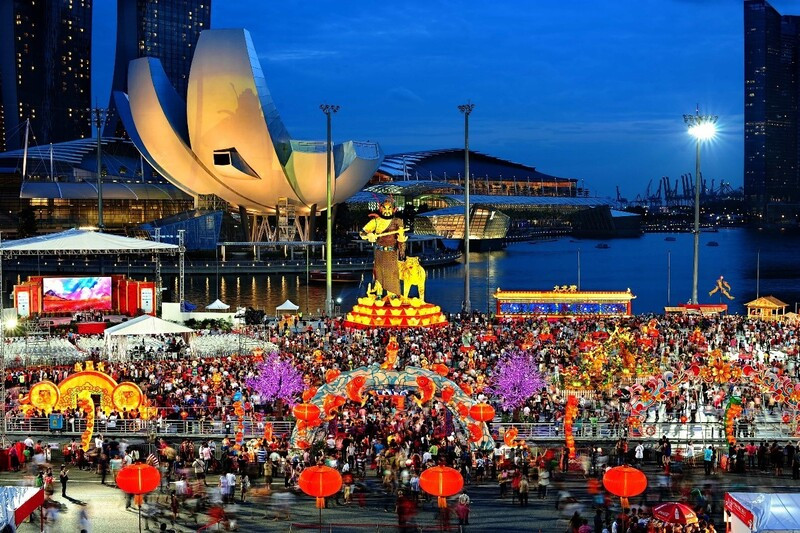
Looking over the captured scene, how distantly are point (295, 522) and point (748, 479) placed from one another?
699cm

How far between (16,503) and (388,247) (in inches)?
688

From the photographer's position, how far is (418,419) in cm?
1588

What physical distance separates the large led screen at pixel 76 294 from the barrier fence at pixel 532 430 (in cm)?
1612

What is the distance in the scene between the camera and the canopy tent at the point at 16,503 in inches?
384

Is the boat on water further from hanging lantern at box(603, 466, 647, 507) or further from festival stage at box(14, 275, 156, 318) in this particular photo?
hanging lantern at box(603, 466, 647, 507)

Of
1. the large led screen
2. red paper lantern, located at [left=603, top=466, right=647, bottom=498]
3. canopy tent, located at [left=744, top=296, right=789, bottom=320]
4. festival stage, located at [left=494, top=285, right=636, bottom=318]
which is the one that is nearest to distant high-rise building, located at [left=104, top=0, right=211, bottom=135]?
the large led screen

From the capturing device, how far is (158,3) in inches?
5994

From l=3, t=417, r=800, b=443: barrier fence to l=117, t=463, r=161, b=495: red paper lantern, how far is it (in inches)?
180

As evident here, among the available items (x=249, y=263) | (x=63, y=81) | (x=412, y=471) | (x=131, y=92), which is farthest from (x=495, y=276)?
(x=63, y=81)

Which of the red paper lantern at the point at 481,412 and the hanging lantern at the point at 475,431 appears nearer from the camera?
the red paper lantern at the point at 481,412

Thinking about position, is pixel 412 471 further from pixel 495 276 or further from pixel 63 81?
pixel 63 81

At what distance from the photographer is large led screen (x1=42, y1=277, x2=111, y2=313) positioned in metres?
32.2

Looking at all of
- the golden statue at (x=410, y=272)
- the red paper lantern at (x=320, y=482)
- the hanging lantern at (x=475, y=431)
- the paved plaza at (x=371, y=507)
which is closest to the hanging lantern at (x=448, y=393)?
the hanging lantern at (x=475, y=431)

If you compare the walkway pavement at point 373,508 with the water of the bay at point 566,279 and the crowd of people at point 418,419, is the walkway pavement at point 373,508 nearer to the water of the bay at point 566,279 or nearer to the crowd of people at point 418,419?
the crowd of people at point 418,419
